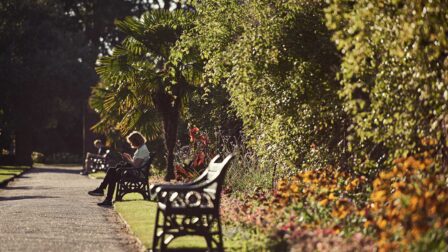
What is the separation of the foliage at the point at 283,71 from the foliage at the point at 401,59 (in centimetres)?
341

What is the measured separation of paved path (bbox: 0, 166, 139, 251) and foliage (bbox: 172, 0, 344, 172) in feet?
9.41

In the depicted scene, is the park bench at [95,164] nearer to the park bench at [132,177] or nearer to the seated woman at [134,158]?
the park bench at [132,177]

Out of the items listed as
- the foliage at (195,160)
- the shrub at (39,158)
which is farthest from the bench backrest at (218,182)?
the shrub at (39,158)

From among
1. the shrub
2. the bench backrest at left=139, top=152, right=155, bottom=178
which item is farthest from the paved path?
the shrub

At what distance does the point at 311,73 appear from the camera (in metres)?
14.4

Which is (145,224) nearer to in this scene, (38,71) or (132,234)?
(132,234)

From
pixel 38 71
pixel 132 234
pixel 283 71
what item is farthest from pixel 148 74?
pixel 38 71

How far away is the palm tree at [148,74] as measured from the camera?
25328mm

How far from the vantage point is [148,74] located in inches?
1000

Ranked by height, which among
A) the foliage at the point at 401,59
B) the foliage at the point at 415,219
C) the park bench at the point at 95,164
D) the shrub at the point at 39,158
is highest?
the foliage at the point at 401,59

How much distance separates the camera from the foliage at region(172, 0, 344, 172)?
13766mm

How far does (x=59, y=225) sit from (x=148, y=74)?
12361 millimetres

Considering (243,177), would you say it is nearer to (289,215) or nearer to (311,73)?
(311,73)

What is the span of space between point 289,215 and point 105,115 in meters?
19.6
